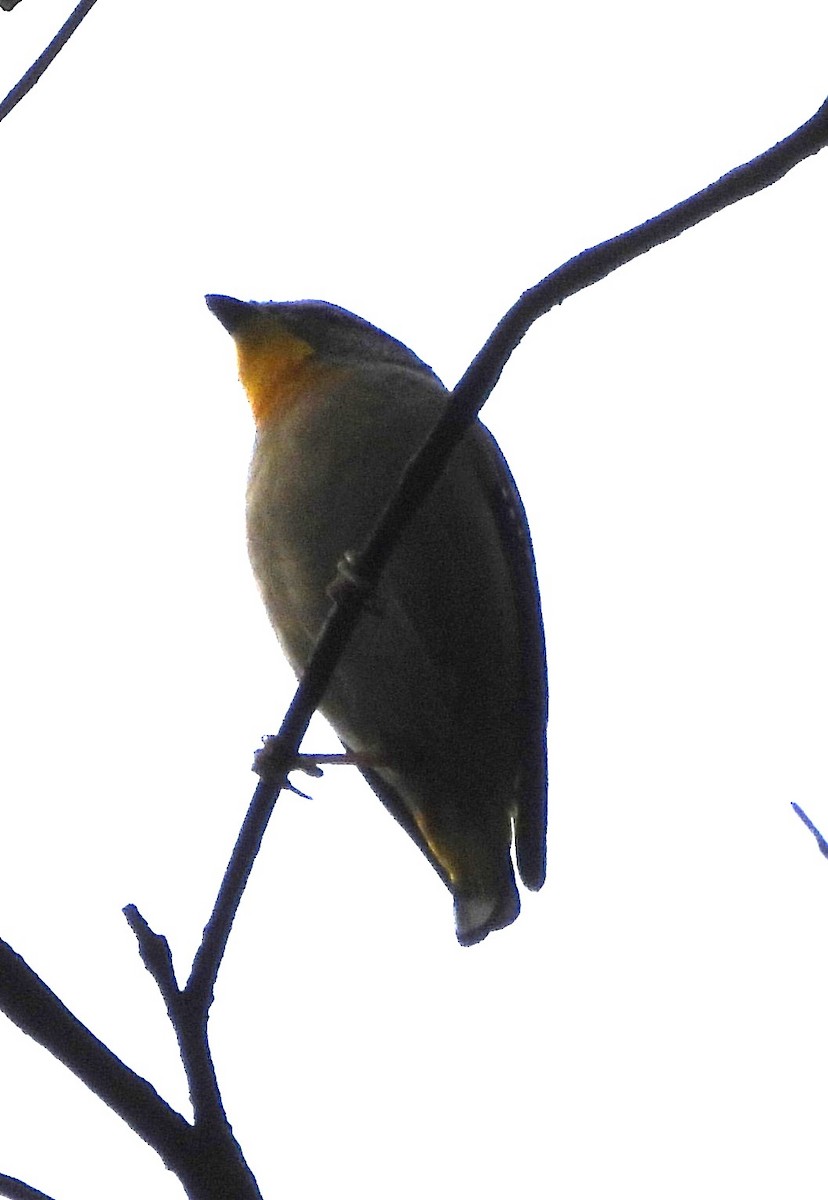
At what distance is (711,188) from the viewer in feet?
8.59

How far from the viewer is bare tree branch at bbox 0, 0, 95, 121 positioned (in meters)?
2.90

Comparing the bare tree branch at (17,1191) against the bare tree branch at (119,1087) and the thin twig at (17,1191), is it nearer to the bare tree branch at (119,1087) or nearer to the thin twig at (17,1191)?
the thin twig at (17,1191)

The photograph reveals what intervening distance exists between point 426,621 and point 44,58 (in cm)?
240

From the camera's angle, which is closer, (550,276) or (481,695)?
(550,276)

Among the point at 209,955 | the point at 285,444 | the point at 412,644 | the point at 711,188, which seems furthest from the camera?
the point at 285,444

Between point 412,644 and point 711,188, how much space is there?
249 centimetres

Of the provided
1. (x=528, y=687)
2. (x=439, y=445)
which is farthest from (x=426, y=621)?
(x=439, y=445)

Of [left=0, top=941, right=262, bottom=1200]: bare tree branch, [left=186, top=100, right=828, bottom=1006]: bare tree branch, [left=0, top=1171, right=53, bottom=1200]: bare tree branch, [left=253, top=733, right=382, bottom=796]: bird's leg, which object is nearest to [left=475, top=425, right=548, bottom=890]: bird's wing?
[left=253, top=733, right=382, bottom=796]: bird's leg

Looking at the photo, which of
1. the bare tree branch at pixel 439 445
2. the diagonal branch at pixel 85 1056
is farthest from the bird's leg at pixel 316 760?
the diagonal branch at pixel 85 1056

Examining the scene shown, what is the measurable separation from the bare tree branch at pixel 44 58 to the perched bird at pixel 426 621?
2.09 metres

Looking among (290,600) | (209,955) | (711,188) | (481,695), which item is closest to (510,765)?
(481,695)

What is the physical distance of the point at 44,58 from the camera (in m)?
2.94

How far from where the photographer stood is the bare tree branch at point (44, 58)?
290 centimetres

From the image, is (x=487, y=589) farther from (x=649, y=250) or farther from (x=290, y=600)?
(x=649, y=250)
